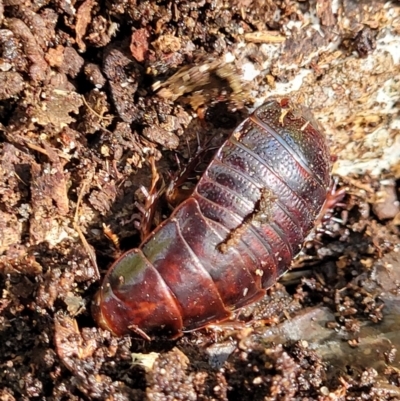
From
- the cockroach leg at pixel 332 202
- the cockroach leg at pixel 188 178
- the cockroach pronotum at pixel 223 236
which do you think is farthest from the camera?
the cockroach leg at pixel 332 202

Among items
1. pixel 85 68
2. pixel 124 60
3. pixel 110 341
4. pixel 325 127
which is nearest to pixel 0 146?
pixel 85 68

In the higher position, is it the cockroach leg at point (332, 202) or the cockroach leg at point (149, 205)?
the cockroach leg at point (149, 205)

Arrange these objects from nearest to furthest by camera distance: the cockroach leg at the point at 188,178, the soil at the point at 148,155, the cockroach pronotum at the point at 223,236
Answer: the soil at the point at 148,155 < the cockroach pronotum at the point at 223,236 < the cockroach leg at the point at 188,178

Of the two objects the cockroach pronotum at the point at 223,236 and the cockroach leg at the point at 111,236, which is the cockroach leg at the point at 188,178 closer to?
the cockroach pronotum at the point at 223,236

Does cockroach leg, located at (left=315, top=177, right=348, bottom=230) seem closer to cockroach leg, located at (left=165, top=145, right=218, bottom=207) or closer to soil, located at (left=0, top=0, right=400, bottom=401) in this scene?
soil, located at (left=0, top=0, right=400, bottom=401)

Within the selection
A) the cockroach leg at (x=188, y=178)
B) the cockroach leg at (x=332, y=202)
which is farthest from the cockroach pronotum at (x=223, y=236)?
the cockroach leg at (x=332, y=202)

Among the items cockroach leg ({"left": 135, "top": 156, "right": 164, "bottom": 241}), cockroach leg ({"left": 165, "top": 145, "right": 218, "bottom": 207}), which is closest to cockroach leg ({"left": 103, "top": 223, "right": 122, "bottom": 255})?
cockroach leg ({"left": 135, "top": 156, "right": 164, "bottom": 241})

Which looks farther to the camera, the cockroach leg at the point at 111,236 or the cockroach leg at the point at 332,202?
the cockroach leg at the point at 332,202
